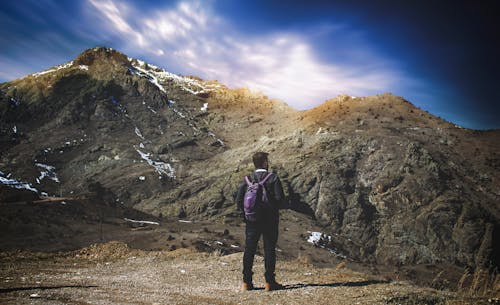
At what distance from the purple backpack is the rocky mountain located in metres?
31.8

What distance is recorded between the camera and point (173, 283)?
28.8ft

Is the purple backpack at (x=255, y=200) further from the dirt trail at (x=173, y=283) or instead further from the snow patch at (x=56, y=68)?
the snow patch at (x=56, y=68)

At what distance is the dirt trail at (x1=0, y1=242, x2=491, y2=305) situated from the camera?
22.6ft

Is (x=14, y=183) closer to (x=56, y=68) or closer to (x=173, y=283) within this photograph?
(x=56, y=68)

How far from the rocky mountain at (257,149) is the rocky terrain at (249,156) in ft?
0.58

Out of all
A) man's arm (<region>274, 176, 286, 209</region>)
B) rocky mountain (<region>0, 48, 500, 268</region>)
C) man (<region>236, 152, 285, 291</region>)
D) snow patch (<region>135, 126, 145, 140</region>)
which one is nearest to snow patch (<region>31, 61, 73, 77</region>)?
rocky mountain (<region>0, 48, 500, 268</region>)

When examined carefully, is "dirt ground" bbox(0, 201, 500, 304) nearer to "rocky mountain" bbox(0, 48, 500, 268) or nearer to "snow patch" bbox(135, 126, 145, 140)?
"rocky mountain" bbox(0, 48, 500, 268)

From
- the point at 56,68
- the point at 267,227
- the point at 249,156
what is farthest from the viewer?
the point at 56,68

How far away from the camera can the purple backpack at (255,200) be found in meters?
7.57

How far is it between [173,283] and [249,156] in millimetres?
46916

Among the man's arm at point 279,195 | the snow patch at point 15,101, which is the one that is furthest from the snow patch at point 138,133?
the man's arm at point 279,195

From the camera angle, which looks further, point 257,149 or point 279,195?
point 257,149

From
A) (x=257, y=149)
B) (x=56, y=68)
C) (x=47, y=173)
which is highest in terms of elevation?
(x=56, y=68)

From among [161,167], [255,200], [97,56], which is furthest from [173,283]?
[97,56]
